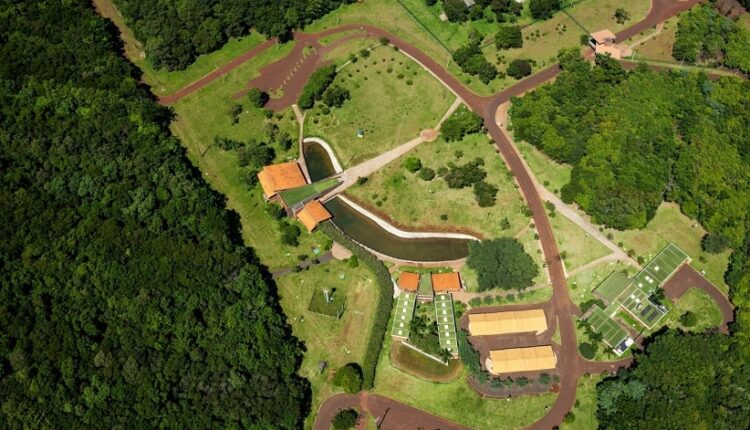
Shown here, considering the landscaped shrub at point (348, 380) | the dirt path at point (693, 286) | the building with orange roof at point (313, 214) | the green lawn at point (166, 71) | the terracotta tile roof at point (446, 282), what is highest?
the green lawn at point (166, 71)

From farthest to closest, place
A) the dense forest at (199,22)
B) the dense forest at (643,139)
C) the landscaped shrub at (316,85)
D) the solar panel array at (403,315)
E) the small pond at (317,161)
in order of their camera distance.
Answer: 1. the dense forest at (199,22)
2. the landscaped shrub at (316,85)
3. the small pond at (317,161)
4. the dense forest at (643,139)
5. the solar panel array at (403,315)

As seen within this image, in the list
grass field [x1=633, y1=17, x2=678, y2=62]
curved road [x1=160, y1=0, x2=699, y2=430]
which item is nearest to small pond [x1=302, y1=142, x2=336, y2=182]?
curved road [x1=160, y1=0, x2=699, y2=430]

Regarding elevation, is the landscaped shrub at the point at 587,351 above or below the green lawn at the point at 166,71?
below

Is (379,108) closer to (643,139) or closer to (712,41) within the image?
(643,139)

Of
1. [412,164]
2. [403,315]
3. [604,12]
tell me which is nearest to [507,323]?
[403,315]

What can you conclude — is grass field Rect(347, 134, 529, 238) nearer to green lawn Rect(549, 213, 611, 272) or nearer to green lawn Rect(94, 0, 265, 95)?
green lawn Rect(549, 213, 611, 272)

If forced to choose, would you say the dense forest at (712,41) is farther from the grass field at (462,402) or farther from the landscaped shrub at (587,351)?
the grass field at (462,402)

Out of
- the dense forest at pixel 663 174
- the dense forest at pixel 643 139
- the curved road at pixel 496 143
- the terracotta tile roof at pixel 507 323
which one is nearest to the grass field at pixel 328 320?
the curved road at pixel 496 143
